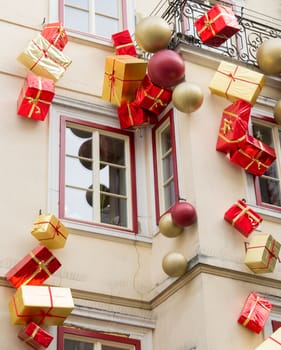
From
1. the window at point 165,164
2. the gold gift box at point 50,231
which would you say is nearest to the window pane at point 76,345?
the gold gift box at point 50,231

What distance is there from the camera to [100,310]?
35.6 ft

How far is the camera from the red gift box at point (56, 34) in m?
12.3

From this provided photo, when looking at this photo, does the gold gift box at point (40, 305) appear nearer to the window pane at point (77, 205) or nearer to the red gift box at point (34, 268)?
the red gift box at point (34, 268)

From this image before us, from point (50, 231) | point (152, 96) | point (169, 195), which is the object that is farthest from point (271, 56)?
point (50, 231)

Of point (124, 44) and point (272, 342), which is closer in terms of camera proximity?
point (272, 342)

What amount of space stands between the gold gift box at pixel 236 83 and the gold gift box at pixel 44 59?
2120 mm

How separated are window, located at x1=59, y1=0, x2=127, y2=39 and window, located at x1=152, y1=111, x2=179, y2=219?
2.10 metres

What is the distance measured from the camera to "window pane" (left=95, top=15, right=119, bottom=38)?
532 inches

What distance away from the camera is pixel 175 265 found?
34.5 ft

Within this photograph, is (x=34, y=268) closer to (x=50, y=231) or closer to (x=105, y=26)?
(x=50, y=231)

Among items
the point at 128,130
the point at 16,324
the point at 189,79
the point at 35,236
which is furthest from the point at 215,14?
the point at 16,324

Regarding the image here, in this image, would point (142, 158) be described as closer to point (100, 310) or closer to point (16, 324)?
point (100, 310)

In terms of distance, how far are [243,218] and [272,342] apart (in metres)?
1.70

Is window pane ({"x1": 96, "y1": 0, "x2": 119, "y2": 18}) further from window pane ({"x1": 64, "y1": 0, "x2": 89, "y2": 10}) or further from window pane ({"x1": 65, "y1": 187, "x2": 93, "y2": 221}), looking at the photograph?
window pane ({"x1": 65, "y1": 187, "x2": 93, "y2": 221})
